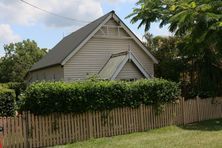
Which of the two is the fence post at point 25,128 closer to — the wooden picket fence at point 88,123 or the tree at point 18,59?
the wooden picket fence at point 88,123

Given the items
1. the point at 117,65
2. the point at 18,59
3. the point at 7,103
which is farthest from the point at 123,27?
the point at 18,59

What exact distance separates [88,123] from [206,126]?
18.8ft

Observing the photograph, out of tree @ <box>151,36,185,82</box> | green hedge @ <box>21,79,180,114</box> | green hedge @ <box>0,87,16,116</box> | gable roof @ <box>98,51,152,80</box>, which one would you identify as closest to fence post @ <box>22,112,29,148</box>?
green hedge @ <box>21,79,180,114</box>

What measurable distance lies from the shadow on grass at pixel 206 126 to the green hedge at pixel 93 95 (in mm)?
1542

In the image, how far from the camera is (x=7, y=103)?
18.8 metres

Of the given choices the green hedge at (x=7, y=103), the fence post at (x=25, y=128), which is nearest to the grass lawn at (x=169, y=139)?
the fence post at (x=25, y=128)

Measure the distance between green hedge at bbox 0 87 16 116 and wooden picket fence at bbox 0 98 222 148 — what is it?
4.05m

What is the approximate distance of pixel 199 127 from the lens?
1838 cm

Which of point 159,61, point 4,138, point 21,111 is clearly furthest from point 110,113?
point 159,61

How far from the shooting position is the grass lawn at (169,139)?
541 inches

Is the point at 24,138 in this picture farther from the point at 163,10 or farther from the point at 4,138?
the point at 163,10

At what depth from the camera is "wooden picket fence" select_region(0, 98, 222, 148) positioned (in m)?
14.6

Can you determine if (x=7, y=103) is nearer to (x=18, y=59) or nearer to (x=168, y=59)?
(x=168, y=59)

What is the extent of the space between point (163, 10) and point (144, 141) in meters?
7.17
